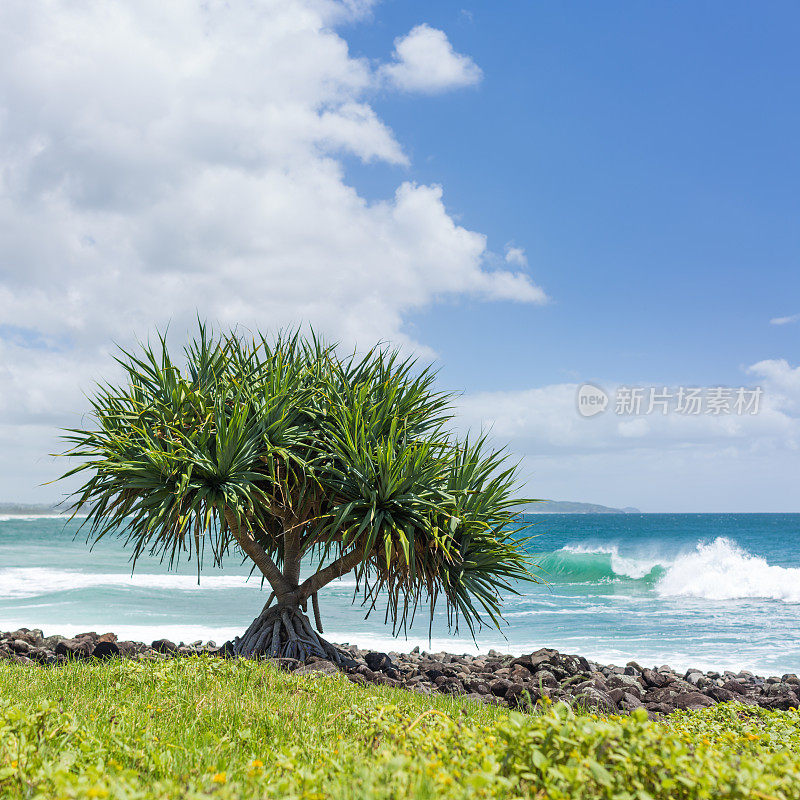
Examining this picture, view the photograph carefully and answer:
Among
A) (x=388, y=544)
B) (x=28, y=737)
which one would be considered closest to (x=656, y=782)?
(x=28, y=737)

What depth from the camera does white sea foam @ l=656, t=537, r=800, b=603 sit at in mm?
26297

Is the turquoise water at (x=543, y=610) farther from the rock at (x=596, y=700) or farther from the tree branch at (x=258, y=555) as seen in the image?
Answer: the tree branch at (x=258, y=555)

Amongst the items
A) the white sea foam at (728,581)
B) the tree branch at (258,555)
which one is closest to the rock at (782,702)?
the tree branch at (258,555)

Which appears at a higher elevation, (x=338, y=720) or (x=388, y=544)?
(x=388, y=544)

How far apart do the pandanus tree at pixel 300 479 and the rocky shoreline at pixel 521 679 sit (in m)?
0.70

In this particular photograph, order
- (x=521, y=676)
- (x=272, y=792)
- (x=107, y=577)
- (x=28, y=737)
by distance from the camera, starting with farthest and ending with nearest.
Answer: (x=107, y=577), (x=521, y=676), (x=28, y=737), (x=272, y=792)

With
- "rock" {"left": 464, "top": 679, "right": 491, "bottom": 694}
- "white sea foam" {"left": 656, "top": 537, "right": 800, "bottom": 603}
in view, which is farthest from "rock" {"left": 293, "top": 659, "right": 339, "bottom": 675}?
"white sea foam" {"left": 656, "top": 537, "right": 800, "bottom": 603}

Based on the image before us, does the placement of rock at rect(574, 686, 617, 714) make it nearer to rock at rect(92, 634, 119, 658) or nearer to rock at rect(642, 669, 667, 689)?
rock at rect(642, 669, 667, 689)

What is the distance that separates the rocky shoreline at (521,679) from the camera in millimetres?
6668

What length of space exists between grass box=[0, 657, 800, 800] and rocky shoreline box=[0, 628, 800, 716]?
1412 mm

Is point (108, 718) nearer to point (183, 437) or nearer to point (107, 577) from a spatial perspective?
point (183, 437)

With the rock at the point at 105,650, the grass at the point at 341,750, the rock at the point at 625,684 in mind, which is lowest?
the rock at the point at 625,684

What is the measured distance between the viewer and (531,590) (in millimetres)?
26562

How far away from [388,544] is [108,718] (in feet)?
10.4
